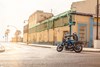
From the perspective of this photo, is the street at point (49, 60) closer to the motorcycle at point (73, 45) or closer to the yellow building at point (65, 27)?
the motorcycle at point (73, 45)

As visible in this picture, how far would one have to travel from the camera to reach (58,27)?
171 feet

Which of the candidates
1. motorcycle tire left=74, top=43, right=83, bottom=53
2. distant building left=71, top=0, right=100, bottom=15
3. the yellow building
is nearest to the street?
motorcycle tire left=74, top=43, right=83, bottom=53

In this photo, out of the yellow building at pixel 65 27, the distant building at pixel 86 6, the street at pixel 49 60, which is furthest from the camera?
the distant building at pixel 86 6

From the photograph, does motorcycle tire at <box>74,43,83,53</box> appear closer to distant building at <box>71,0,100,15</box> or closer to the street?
the street

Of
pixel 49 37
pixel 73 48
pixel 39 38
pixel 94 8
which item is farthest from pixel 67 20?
pixel 39 38

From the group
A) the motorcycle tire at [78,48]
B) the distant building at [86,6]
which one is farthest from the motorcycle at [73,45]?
the distant building at [86,6]

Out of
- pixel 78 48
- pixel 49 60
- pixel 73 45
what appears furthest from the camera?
pixel 73 45

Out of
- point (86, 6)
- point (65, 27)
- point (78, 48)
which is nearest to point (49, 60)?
point (78, 48)

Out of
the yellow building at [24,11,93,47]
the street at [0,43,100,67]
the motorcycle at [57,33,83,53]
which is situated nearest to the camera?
the street at [0,43,100,67]

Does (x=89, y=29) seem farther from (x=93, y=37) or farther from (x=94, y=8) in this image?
(x=94, y=8)

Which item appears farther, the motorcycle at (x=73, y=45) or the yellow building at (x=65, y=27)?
the yellow building at (x=65, y=27)

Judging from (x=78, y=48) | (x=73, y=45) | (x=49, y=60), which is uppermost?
(x=73, y=45)

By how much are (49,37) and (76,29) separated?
15.9 metres

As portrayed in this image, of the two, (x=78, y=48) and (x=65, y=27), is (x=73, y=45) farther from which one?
(x=65, y=27)
